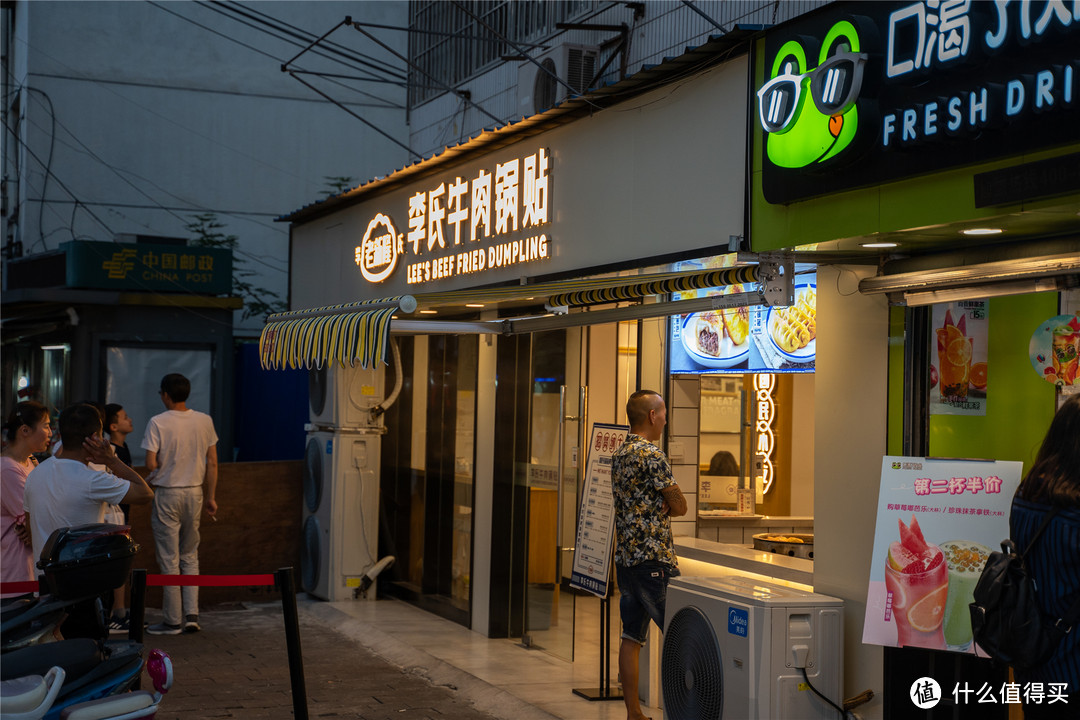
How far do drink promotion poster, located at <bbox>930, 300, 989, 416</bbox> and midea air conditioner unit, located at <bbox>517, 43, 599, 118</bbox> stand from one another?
5.76 meters

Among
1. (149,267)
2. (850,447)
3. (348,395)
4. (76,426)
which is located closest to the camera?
(850,447)

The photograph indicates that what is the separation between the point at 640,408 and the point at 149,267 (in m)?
9.79

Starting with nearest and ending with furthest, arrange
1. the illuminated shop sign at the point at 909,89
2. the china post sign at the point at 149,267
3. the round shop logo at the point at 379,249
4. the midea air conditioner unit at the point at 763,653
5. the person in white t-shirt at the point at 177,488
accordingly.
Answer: the illuminated shop sign at the point at 909,89
the midea air conditioner unit at the point at 763,653
the person in white t-shirt at the point at 177,488
the round shop logo at the point at 379,249
the china post sign at the point at 149,267

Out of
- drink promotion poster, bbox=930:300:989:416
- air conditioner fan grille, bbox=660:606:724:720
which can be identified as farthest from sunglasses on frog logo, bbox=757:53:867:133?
air conditioner fan grille, bbox=660:606:724:720

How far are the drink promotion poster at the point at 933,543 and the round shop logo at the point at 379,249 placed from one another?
19.7 feet

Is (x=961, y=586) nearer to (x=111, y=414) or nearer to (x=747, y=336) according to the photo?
(x=747, y=336)

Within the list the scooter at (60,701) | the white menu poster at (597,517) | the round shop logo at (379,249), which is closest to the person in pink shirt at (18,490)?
the scooter at (60,701)

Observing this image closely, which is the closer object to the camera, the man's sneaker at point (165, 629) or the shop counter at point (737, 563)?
the shop counter at point (737, 563)

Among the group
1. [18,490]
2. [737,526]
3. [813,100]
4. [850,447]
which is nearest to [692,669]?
[850,447]

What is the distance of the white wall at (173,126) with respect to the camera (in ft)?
69.2

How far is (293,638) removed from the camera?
589cm

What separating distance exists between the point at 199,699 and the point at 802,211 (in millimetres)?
4589

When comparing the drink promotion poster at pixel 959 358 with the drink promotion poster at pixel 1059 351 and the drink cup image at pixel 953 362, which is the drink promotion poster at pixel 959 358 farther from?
the drink promotion poster at pixel 1059 351

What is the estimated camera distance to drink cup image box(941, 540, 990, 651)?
16.2 feet
